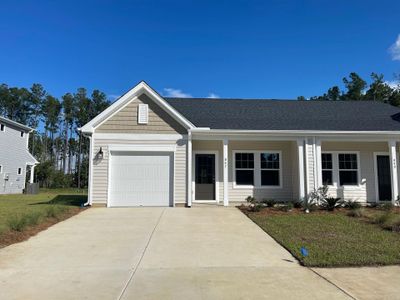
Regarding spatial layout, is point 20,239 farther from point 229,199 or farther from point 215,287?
point 229,199

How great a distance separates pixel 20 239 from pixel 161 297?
4992 mm

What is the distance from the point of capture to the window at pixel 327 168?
15094mm

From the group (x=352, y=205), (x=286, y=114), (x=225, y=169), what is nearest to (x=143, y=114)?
(x=225, y=169)

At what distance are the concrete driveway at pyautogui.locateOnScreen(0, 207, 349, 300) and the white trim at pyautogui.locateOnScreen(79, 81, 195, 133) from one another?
5.24 metres

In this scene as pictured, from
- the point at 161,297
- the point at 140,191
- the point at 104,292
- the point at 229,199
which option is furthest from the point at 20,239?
the point at 229,199

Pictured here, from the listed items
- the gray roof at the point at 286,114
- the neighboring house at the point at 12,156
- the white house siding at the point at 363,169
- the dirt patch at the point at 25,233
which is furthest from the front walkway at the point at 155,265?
the neighboring house at the point at 12,156

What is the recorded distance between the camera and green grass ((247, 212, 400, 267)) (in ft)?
19.8

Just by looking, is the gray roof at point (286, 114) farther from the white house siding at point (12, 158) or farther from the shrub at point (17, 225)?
the white house siding at point (12, 158)

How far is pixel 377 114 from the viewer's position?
16.8m

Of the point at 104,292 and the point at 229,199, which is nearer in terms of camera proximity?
the point at 104,292

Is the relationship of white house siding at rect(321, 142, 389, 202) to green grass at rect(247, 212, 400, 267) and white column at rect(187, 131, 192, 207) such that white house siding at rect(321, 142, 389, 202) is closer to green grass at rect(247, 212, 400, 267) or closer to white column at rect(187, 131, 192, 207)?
green grass at rect(247, 212, 400, 267)

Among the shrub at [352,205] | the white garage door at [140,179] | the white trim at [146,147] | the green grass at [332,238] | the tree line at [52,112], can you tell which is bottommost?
the green grass at [332,238]

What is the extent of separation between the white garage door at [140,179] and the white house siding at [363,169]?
7.06 meters

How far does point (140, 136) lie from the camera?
13.9m
